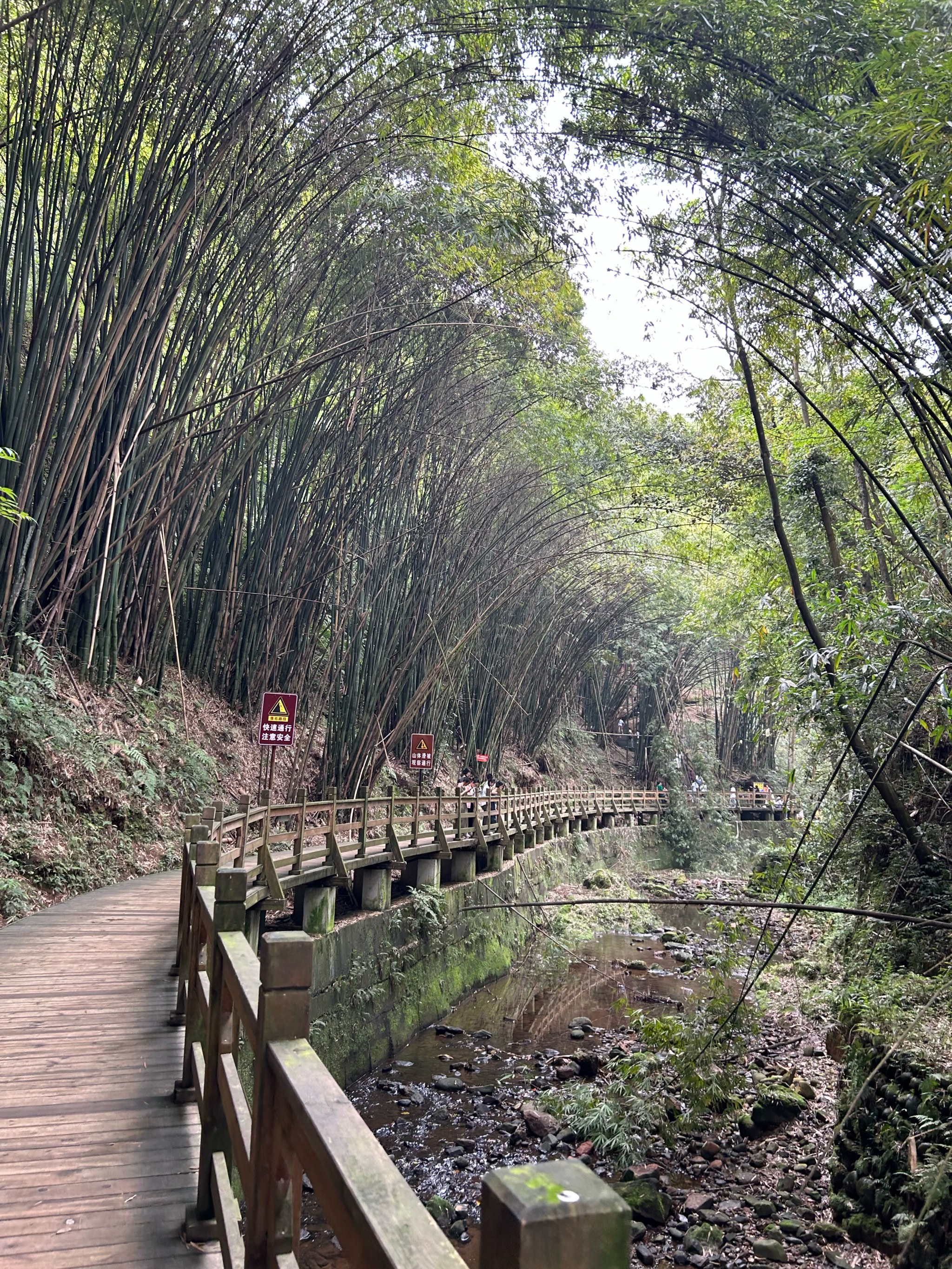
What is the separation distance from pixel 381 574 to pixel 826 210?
5.61 metres

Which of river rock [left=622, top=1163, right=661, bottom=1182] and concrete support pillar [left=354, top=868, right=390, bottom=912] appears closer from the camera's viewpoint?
river rock [left=622, top=1163, right=661, bottom=1182]

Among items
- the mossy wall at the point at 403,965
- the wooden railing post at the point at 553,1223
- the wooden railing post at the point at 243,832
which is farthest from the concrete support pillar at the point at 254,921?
the wooden railing post at the point at 553,1223

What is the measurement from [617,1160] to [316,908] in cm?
252

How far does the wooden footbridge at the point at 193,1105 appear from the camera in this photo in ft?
2.81

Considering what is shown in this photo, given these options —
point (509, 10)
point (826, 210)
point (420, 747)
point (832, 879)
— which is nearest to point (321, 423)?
point (420, 747)

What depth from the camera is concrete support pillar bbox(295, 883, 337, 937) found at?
20.3ft

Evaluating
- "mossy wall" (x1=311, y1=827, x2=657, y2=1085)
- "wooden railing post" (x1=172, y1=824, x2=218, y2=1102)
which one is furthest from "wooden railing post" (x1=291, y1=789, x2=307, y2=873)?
"wooden railing post" (x1=172, y1=824, x2=218, y2=1102)

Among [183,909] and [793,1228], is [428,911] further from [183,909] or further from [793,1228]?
[183,909]

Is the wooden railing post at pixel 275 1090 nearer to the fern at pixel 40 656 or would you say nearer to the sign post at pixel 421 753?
the fern at pixel 40 656

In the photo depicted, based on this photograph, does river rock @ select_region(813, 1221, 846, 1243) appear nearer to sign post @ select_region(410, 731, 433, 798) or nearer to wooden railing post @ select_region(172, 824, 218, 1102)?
wooden railing post @ select_region(172, 824, 218, 1102)

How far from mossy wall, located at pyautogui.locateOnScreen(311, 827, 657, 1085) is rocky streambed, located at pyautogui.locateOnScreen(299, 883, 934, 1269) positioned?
194 millimetres

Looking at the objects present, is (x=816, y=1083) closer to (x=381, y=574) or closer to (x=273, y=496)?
(x=381, y=574)

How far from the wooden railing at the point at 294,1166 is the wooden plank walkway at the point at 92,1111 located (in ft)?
0.40

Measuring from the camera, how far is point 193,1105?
265cm
